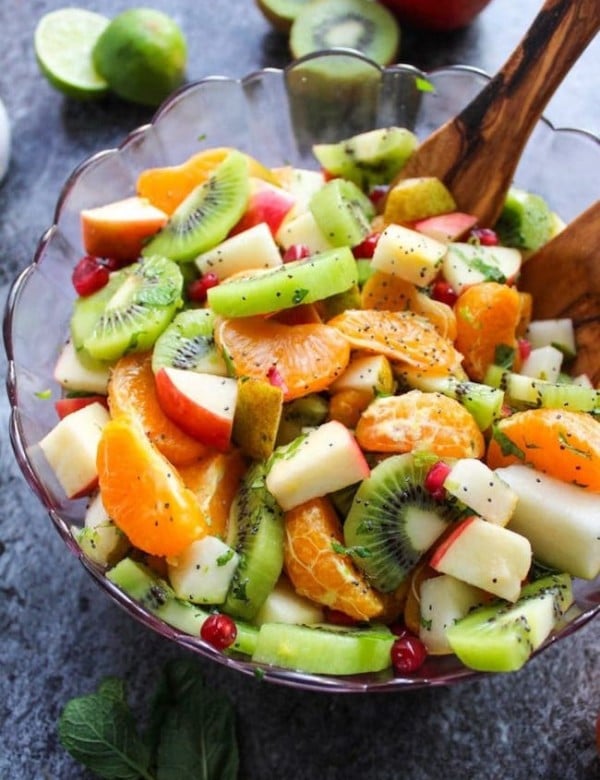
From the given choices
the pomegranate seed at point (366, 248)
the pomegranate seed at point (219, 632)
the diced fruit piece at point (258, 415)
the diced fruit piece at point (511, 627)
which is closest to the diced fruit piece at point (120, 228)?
the pomegranate seed at point (366, 248)

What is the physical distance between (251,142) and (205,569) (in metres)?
1.50

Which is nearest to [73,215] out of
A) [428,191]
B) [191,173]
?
[191,173]

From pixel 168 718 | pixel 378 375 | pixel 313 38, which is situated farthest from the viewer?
pixel 313 38

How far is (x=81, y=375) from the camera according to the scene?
2.41 meters

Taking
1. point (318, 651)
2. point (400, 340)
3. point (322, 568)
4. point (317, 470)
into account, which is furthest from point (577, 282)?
point (318, 651)

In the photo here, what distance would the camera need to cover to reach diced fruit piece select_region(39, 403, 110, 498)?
222 cm

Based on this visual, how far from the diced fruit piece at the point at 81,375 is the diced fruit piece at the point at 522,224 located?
114 cm

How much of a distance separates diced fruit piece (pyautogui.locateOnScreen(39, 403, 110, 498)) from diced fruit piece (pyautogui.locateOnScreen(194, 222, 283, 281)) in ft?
1.54

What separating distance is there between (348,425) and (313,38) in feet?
5.34

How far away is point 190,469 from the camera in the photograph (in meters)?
2.21

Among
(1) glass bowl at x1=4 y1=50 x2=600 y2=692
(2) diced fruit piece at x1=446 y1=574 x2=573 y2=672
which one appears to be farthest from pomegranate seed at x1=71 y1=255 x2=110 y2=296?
(2) diced fruit piece at x1=446 y1=574 x2=573 y2=672

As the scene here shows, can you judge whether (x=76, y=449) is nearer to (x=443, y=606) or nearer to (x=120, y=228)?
(x=120, y=228)

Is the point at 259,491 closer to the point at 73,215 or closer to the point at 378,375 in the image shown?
the point at 378,375

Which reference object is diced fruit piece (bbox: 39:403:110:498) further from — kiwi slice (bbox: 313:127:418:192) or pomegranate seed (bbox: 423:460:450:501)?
kiwi slice (bbox: 313:127:418:192)
